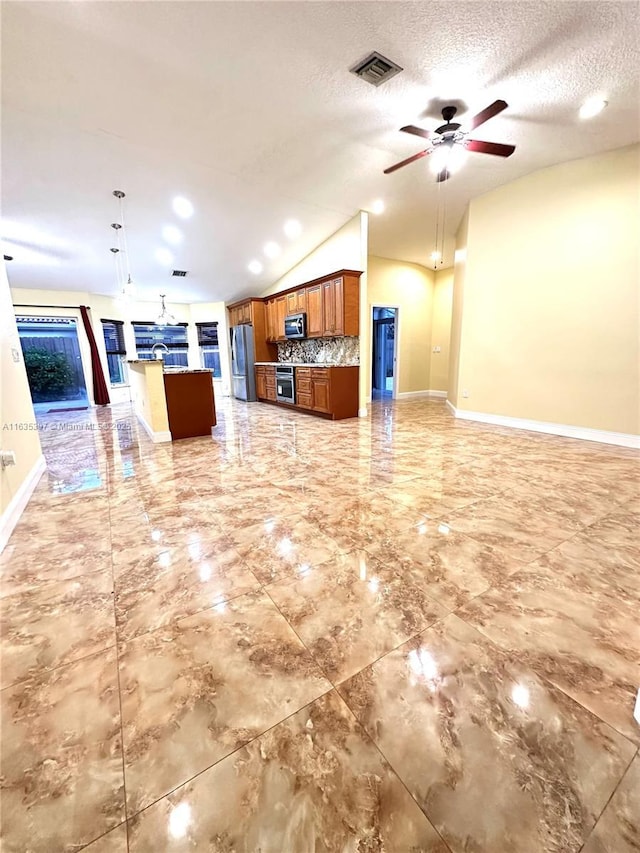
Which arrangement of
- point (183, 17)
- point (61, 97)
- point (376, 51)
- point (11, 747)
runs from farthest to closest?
→ 1. point (61, 97)
2. point (376, 51)
3. point (183, 17)
4. point (11, 747)

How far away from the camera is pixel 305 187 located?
4.57m

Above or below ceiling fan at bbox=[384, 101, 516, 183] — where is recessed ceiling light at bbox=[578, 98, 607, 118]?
above

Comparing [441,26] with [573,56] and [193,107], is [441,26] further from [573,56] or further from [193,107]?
[193,107]

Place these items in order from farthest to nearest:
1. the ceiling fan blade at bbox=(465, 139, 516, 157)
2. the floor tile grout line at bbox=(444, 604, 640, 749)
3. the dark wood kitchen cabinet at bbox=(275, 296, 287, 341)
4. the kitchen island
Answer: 1. the dark wood kitchen cabinet at bbox=(275, 296, 287, 341)
2. the kitchen island
3. the ceiling fan blade at bbox=(465, 139, 516, 157)
4. the floor tile grout line at bbox=(444, 604, 640, 749)

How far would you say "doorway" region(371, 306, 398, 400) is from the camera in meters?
8.67

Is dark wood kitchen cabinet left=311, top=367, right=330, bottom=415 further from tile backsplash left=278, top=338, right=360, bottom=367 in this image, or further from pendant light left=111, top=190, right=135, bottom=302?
pendant light left=111, top=190, right=135, bottom=302

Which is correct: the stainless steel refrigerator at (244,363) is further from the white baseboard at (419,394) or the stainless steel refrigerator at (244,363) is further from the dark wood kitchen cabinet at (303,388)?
the white baseboard at (419,394)

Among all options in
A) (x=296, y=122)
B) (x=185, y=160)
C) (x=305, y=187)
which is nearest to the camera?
Result: (x=296, y=122)

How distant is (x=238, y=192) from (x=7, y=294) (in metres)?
3.14

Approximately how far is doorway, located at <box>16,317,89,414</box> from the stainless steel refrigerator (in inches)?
144

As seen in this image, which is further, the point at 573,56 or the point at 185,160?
the point at 185,160

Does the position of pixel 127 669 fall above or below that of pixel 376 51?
below

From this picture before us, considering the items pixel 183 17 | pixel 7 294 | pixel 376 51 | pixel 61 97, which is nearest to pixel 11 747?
pixel 7 294

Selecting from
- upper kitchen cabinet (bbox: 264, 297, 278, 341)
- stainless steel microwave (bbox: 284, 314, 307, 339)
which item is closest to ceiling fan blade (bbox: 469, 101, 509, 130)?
stainless steel microwave (bbox: 284, 314, 307, 339)
